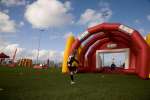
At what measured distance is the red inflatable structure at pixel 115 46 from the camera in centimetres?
1772

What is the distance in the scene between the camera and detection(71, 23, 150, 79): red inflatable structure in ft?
58.1

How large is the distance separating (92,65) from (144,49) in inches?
480

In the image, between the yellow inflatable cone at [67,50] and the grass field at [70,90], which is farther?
the yellow inflatable cone at [67,50]

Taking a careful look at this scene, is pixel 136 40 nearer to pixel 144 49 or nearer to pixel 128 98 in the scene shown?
pixel 144 49

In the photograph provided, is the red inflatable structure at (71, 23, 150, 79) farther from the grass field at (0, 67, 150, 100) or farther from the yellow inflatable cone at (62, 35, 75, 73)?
the grass field at (0, 67, 150, 100)

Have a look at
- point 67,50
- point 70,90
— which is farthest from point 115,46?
point 70,90

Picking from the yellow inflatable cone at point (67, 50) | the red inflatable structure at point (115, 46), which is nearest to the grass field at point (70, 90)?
the red inflatable structure at point (115, 46)

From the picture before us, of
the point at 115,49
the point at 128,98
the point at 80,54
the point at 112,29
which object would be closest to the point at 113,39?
the point at 115,49

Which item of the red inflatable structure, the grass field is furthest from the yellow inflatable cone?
the grass field

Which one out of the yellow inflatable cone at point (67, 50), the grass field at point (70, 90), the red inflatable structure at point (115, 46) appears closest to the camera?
the grass field at point (70, 90)

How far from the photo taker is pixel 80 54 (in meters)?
25.5

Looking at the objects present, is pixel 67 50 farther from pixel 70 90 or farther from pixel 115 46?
pixel 70 90

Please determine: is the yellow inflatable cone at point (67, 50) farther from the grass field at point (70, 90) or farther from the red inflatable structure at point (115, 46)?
the grass field at point (70, 90)

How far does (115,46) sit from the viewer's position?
89.6 feet
